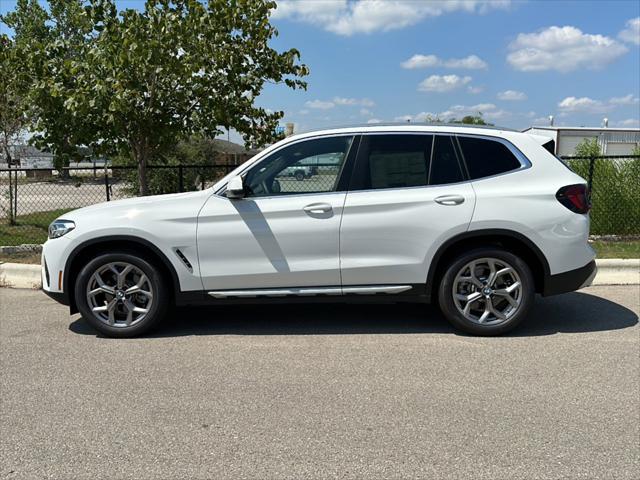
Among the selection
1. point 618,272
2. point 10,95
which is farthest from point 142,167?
point 618,272

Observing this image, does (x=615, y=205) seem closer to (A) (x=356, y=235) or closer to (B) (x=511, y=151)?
(B) (x=511, y=151)

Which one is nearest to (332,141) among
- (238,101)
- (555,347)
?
(555,347)

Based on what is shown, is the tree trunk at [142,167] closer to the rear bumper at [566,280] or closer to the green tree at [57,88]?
the green tree at [57,88]

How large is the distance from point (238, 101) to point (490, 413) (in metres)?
6.08

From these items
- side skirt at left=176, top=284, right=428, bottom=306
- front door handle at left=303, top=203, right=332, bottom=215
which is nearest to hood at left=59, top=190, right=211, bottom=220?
side skirt at left=176, top=284, right=428, bottom=306

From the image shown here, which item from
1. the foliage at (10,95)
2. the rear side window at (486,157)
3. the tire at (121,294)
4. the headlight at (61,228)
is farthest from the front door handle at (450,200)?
the foliage at (10,95)

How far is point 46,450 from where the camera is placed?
3.12 meters

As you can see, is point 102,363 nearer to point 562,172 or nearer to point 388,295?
point 388,295

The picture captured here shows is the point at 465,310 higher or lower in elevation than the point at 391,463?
higher

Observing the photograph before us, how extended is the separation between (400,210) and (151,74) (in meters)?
4.54

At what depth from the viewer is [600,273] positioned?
23.7 ft

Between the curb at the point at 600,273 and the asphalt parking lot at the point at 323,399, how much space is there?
5.42 feet

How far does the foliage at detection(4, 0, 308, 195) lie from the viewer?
24.1 feet

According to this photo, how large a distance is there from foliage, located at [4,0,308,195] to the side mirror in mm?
3155
